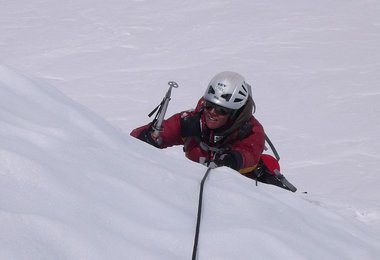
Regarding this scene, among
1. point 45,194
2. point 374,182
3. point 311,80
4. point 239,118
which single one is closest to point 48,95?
point 45,194

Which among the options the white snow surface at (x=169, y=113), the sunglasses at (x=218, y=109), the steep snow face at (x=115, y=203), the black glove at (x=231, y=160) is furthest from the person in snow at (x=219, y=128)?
the steep snow face at (x=115, y=203)

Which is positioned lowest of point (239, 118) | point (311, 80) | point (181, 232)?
point (181, 232)

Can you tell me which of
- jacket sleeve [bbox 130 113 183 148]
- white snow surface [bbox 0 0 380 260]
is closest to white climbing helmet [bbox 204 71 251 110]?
jacket sleeve [bbox 130 113 183 148]

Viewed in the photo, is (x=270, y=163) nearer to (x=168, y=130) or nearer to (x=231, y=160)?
(x=231, y=160)

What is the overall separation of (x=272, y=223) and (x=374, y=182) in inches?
151

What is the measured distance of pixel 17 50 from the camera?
1229 cm

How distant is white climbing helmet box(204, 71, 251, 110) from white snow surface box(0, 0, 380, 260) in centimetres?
96

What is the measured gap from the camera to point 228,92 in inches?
189

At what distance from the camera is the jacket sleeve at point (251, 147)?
15.3ft

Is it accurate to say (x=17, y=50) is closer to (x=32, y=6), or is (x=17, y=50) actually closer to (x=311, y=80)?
(x=32, y=6)

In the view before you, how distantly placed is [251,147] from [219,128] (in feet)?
0.94

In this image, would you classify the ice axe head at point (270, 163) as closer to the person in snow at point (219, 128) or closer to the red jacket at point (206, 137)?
the person in snow at point (219, 128)

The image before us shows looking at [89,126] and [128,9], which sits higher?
[128,9]

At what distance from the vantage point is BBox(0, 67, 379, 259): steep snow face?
2.01 meters
